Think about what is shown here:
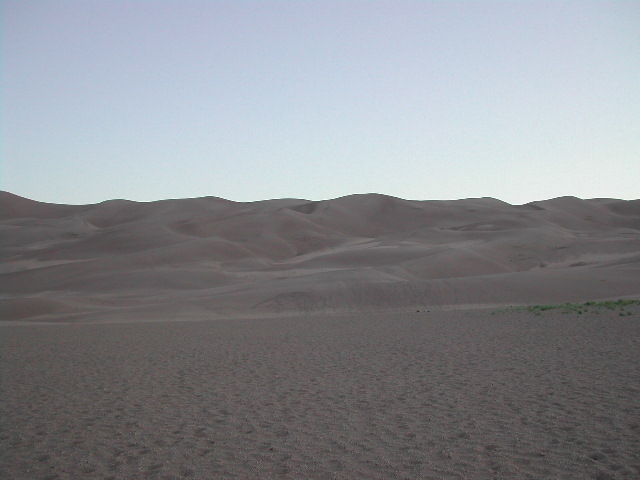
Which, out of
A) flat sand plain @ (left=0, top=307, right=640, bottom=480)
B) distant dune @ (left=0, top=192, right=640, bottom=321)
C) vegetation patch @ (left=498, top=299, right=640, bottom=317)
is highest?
distant dune @ (left=0, top=192, right=640, bottom=321)

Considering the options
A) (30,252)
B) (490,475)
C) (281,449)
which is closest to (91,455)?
(281,449)

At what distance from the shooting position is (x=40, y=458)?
626cm

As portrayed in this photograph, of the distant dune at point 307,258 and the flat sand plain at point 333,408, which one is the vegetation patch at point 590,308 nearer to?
the flat sand plain at point 333,408

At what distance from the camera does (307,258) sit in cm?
5184

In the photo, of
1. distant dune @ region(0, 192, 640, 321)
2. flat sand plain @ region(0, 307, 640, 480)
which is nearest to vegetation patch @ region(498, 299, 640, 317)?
flat sand plain @ region(0, 307, 640, 480)

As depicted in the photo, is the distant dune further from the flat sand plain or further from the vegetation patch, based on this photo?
the flat sand plain

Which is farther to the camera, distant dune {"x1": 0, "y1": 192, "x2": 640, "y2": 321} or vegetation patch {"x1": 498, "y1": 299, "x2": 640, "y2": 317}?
distant dune {"x1": 0, "y1": 192, "x2": 640, "y2": 321}

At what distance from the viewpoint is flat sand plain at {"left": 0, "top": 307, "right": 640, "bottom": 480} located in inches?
229

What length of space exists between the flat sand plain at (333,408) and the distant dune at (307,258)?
1134cm

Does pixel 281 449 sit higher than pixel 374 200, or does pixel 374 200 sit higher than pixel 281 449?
pixel 374 200

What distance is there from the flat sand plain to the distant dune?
1134 centimetres

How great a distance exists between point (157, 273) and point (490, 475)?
35.1m

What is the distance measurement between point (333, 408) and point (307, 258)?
1730 inches

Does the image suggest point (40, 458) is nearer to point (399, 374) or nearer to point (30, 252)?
point (399, 374)
